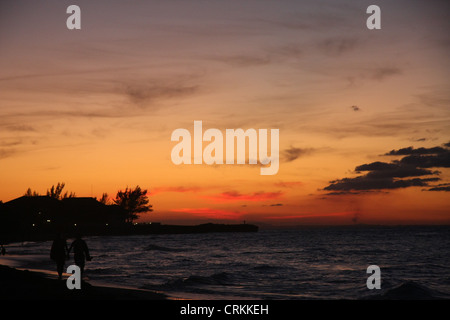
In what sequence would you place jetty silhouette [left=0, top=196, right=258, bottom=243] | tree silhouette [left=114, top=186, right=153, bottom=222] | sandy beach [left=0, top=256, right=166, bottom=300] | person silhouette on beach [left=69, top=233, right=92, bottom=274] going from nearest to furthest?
sandy beach [left=0, top=256, right=166, bottom=300], person silhouette on beach [left=69, top=233, right=92, bottom=274], jetty silhouette [left=0, top=196, right=258, bottom=243], tree silhouette [left=114, top=186, right=153, bottom=222]

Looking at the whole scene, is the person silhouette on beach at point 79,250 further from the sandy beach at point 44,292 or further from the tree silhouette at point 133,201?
the tree silhouette at point 133,201

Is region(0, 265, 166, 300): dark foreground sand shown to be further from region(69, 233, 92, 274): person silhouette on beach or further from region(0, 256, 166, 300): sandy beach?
region(69, 233, 92, 274): person silhouette on beach

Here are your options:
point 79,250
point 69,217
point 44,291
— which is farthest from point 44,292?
point 69,217

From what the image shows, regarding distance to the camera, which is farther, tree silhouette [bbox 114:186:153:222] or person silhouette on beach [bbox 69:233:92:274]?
tree silhouette [bbox 114:186:153:222]

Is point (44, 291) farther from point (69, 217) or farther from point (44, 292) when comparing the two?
point (69, 217)

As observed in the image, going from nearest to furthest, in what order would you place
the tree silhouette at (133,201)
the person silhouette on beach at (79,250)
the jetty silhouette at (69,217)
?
1. the person silhouette on beach at (79,250)
2. the jetty silhouette at (69,217)
3. the tree silhouette at (133,201)

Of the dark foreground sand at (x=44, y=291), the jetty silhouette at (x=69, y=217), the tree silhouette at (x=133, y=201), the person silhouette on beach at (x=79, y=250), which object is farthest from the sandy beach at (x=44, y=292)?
the tree silhouette at (x=133, y=201)

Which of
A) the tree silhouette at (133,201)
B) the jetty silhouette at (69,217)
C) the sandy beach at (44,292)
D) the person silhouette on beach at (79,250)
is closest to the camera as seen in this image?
the sandy beach at (44,292)

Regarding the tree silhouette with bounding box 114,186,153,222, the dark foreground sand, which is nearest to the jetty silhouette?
the tree silhouette with bounding box 114,186,153,222
